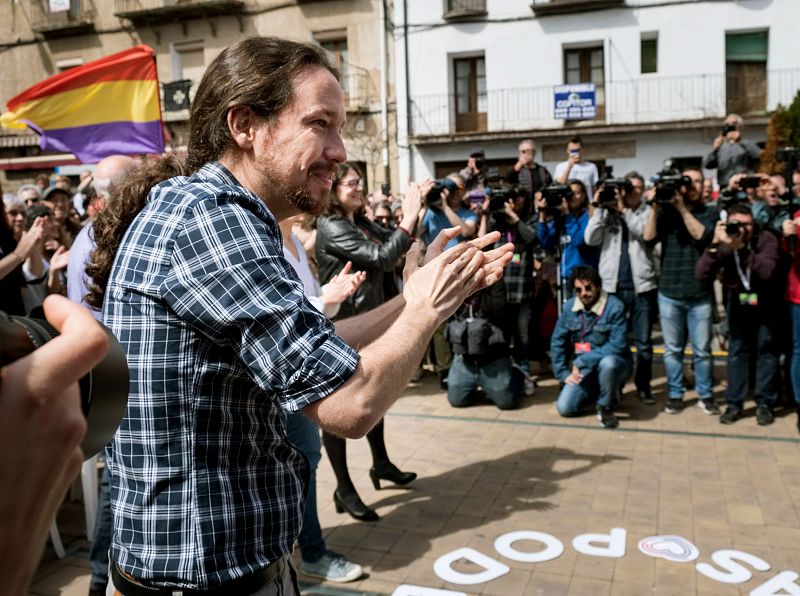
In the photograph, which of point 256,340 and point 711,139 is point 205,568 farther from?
point 711,139

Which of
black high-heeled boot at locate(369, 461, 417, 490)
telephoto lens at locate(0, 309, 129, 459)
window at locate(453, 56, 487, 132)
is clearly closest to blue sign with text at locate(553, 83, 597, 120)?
window at locate(453, 56, 487, 132)

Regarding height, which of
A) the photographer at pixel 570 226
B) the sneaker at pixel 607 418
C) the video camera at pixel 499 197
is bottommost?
the sneaker at pixel 607 418

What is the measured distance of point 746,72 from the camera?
63.2ft

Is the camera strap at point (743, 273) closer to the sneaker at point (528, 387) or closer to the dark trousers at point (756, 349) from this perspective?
the dark trousers at point (756, 349)

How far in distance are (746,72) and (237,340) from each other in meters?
20.9

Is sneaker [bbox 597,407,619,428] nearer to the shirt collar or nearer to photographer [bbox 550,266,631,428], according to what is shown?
photographer [bbox 550,266,631,428]

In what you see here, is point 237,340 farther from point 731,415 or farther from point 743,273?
point 731,415

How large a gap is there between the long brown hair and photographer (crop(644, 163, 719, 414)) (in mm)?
5094

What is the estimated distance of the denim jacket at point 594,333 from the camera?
6180mm

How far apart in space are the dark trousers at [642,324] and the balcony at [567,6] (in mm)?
14813

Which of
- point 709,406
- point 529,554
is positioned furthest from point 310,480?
point 709,406

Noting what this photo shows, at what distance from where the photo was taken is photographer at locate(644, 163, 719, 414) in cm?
626

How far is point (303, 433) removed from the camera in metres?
3.38

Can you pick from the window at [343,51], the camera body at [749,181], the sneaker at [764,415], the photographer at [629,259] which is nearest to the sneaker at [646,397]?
the photographer at [629,259]
